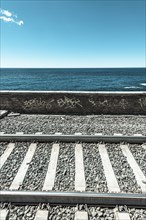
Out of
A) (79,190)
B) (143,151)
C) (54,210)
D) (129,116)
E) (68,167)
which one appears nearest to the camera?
(54,210)

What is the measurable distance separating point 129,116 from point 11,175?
579 cm

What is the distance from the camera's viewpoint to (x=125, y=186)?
12.2 feet

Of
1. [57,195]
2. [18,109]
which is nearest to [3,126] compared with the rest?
[18,109]

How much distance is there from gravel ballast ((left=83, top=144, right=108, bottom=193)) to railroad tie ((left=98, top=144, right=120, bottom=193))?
0.24 ft

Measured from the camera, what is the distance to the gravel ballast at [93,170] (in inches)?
146

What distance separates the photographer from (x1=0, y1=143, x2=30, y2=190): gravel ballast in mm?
3906

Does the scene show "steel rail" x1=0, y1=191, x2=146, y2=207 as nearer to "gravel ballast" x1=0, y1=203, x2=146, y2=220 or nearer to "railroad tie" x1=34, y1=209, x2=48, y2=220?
"gravel ballast" x1=0, y1=203, x2=146, y2=220

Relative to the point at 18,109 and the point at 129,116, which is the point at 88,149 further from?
the point at 18,109

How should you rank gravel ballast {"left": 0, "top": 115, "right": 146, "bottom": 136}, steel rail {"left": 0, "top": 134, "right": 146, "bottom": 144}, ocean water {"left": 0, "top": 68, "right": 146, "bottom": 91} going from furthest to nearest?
ocean water {"left": 0, "top": 68, "right": 146, "bottom": 91}
gravel ballast {"left": 0, "top": 115, "right": 146, "bottom": 136}
steel rail {"left": 0, "top": 134, "right": 146, "bottom": 144}

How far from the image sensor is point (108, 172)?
4.18 meters

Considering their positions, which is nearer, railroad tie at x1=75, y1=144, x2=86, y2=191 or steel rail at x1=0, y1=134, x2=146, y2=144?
railroad tie at x1=75, y1=144, x2=86, y2=191

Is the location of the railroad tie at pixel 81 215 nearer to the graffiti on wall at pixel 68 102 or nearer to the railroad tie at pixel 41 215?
the railroad tie at pixel 41 215

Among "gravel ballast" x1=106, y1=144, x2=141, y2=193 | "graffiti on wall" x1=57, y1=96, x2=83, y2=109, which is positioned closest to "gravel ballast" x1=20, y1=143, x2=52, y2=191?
"gravel ballast" x1=106, y1=144, x2=141, y2=193

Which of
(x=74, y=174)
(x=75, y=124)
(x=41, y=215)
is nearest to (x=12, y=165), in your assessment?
(x=74, y=174)
